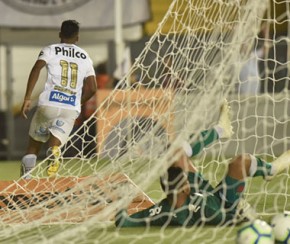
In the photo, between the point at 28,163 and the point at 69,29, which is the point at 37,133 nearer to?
the point at 28,163

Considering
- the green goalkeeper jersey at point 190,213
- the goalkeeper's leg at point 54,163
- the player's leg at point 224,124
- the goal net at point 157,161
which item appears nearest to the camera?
the goal net at point 157,161

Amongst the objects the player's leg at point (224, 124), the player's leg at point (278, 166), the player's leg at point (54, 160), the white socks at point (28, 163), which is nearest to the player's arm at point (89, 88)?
the player's leg at point (54, 160)

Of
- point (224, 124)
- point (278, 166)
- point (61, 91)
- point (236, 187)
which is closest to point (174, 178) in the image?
point (236, 187)

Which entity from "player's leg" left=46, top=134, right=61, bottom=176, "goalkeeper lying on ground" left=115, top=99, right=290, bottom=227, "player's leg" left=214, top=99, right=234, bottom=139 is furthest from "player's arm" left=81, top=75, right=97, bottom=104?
"goalkeeper lying on ground" left=115, top=99, right=290, bottom=227

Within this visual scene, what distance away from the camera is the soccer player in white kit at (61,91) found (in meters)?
8.03

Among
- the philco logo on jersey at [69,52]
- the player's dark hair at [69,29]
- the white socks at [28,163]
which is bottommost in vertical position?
the white socks at [28,163]

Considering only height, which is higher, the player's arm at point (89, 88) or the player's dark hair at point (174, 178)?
the player's arm at point (89, 88)

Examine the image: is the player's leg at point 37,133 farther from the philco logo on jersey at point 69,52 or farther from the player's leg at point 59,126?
the philco logo on jersey at point 69,52

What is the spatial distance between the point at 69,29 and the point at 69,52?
7.9 inches

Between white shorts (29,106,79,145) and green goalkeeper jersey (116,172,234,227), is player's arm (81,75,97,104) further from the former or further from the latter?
green goalkeeper jersey (116,172,234,227)

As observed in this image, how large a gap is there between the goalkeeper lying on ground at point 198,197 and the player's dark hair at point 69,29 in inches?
70.7

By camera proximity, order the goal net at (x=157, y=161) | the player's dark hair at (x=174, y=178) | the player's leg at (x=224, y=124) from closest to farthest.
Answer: the goal net at (x=157, y=161)
the player's dark hair at (x=174, y=178)
the player's leg at (x=224, y=124)

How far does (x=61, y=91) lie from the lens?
8109 millimetres

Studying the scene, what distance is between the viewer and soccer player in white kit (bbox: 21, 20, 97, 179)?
316 inches
